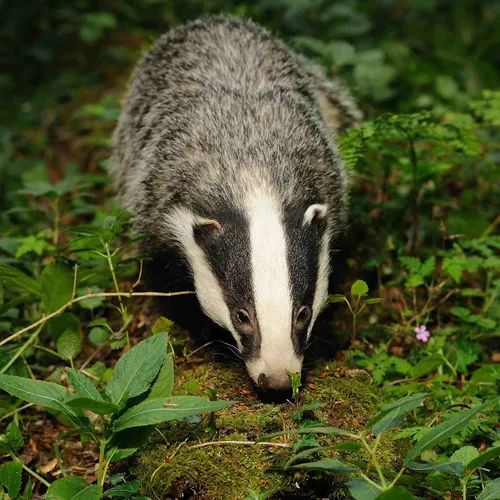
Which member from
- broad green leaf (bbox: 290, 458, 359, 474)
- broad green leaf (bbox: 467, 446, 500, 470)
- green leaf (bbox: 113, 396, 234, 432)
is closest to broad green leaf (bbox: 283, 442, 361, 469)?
→ broad green leaf (bbox: 290, 458, 359, 474)

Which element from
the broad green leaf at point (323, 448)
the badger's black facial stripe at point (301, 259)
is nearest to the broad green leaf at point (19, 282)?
the badger's black facial stripe at point (301, 259)

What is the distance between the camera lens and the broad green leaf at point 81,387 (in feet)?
10.7

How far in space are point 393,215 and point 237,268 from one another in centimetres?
211

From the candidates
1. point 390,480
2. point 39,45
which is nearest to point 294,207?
point 390,480

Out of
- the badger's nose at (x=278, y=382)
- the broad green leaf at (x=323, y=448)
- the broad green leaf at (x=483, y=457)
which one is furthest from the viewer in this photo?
the badger's nose at (x=278, y=382)

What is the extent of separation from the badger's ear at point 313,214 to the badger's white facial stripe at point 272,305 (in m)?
0.24

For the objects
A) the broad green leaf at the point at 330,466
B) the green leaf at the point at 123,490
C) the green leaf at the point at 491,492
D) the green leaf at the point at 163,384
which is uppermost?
the green leaf at the point at 163,384

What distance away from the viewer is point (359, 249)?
5289 mm

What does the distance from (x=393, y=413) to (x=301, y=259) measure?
99cm

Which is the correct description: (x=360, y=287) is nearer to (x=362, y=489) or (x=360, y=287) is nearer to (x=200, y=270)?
(x=200, y=270)

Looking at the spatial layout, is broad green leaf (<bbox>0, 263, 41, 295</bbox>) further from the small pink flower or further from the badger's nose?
the small pink flower

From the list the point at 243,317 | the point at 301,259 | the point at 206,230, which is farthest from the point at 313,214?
the point at 243,317

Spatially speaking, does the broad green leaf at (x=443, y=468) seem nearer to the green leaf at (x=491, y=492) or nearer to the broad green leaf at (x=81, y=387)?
the green leaf at (x=491, y=492)

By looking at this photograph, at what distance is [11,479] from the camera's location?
130 inches
